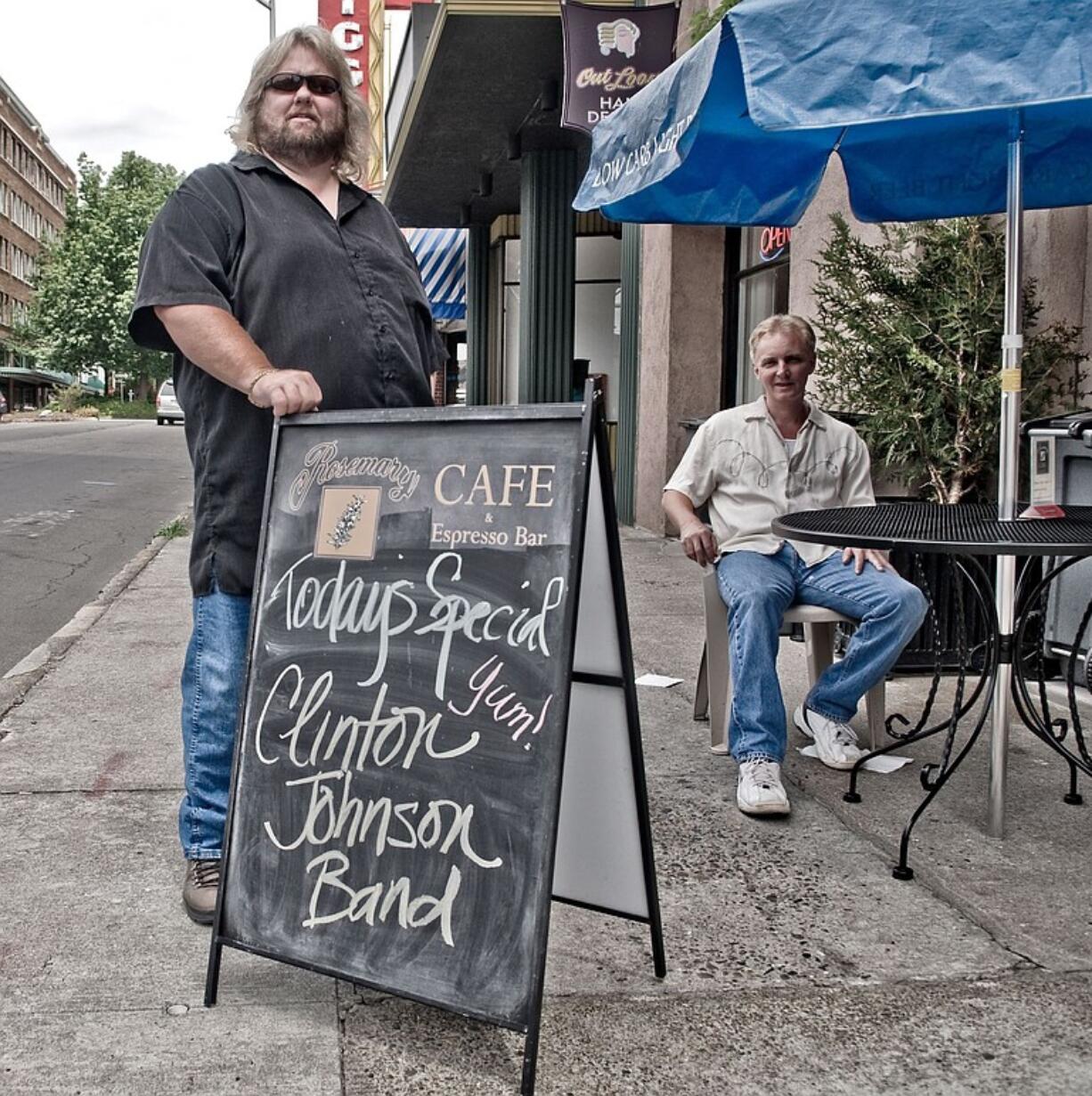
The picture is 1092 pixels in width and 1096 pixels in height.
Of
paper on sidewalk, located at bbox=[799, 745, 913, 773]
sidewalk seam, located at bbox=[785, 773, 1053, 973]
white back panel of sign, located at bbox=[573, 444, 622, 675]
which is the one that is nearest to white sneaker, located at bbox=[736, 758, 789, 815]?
sidewalk seam, located at bbox=[785, 773, 1053, 973]

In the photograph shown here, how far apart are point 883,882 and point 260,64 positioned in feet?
8.31

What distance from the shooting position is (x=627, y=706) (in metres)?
2.67

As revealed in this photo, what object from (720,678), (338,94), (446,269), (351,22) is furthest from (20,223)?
(338,94)

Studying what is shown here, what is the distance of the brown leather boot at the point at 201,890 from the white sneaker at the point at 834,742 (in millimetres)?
2086

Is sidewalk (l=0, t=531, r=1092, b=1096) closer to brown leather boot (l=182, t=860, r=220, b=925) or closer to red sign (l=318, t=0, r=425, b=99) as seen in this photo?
brown leather boot (l=182, t=860, r=220, b=925)

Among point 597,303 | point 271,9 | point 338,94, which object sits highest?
point 271,9

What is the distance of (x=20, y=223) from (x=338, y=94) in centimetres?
9148

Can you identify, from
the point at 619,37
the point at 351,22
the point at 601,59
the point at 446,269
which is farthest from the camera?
the point at 351,22

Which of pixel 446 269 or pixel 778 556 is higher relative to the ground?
pixel 446 269

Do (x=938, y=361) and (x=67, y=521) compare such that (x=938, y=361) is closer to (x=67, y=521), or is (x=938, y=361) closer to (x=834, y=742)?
(x=834, y=742)

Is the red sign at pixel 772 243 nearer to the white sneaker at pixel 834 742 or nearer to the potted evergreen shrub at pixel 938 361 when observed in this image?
the potted evergreen shrub at pixel 938 361

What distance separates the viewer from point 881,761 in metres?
4.33

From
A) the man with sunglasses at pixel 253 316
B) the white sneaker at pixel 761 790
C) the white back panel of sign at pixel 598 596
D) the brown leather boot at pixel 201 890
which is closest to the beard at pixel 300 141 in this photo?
the man with sunglasses at pixel 253 316

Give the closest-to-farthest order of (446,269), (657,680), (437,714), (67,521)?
1. (437,714)
2. (657,680)
3. (67,521)
4. (446,269)
